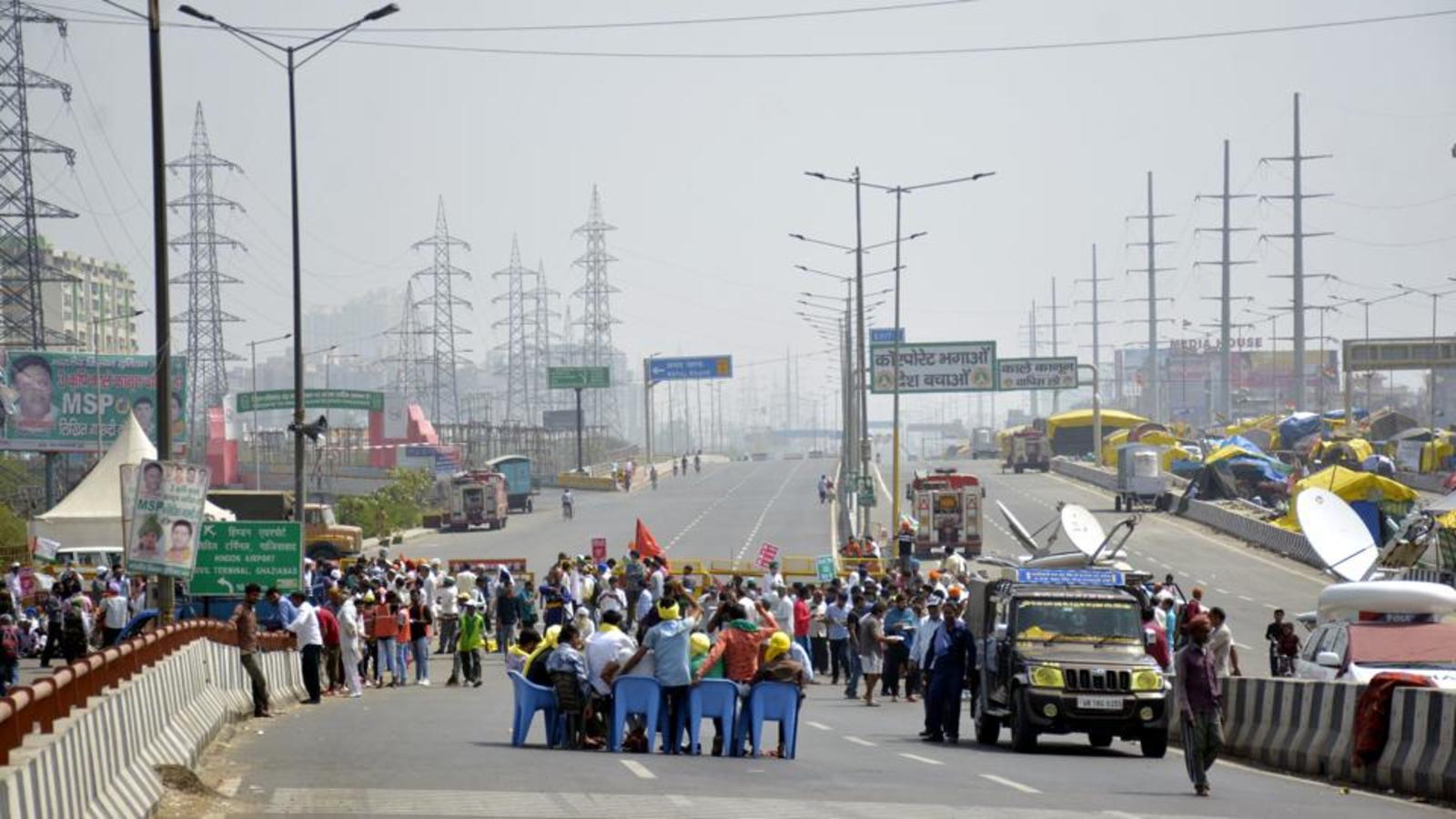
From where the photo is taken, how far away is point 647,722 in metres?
20.2

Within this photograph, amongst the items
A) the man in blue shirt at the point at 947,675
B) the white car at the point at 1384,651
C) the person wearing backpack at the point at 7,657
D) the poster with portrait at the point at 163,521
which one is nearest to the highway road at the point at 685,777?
the man in blue shirt at the point at 947,675

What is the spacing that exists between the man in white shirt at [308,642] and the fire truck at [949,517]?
41349 millimetres

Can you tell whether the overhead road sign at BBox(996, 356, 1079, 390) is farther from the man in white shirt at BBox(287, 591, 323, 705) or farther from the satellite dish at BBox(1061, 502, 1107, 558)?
the man in white shirt at BBox(287, 591, 323, 705)

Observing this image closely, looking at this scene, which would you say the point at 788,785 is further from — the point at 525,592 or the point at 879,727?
the point at 525,592

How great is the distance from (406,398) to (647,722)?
16401 cm

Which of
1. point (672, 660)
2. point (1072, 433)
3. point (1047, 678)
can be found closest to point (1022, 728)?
point (1047, 678)

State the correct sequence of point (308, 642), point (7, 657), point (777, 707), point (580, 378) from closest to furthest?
point (777, 707), point (308, 642), point (7, 657), point (580, 378)

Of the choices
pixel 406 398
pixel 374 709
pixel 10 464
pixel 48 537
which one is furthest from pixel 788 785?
pixel 406 398

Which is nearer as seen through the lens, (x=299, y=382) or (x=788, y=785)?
(x=788, y=785)

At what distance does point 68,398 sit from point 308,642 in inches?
1914

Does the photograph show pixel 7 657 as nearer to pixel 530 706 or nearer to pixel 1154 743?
pixel 530 706

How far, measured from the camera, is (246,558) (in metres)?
33.0

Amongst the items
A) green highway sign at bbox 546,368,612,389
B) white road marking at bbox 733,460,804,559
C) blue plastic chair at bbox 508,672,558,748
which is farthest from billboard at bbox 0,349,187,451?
green highway sign at bbox 546,368,612,389

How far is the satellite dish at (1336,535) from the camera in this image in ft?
121
